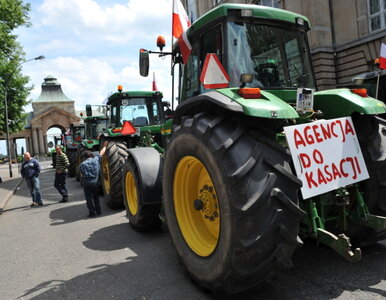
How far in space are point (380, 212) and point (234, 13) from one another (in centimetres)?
221

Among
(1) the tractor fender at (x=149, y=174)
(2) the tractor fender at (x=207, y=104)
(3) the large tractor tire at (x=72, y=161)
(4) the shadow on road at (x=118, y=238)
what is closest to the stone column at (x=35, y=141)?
(3) the large tractor tire at (x=72, y=161)

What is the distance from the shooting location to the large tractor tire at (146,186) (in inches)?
173

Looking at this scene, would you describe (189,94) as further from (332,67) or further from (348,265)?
(332,67)

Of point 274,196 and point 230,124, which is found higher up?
point 230,124

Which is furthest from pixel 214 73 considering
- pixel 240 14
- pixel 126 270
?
pixel 126 270

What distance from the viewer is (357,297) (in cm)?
246

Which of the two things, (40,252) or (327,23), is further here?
(327,23)

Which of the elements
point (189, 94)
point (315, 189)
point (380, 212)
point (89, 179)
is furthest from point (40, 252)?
point (380, 212)

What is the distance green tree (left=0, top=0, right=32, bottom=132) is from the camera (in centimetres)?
1593

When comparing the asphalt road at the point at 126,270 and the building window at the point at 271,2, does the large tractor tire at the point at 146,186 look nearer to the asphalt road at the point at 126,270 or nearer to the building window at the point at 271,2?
the asphalt road at the point at 126,270

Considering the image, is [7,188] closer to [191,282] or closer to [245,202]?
[191,282]

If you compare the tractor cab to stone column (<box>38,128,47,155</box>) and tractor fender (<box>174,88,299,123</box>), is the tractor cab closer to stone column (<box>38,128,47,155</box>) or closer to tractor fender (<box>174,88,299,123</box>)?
tractor fender (<box>174,88,299,123</box>)

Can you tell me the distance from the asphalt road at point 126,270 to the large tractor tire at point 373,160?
454 millimetres

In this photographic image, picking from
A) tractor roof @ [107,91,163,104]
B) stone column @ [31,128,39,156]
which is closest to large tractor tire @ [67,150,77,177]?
tractor roof @ [107,91,163,104]
